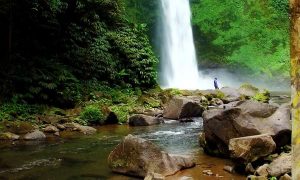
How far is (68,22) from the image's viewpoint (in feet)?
71.3

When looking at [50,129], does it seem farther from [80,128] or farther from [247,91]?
[247,91]

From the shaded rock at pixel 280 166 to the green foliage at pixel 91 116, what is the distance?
10.5 metres

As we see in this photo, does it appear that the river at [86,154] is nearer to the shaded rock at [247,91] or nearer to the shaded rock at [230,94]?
the shaded rock at [230,94]

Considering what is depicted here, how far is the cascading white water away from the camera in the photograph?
39.2 meters

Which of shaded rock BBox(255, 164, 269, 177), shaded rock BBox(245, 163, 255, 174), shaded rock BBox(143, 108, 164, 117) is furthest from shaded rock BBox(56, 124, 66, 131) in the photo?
shaded rock BBox(255, 164, 269, 177)

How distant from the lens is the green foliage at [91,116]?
56.7 feet

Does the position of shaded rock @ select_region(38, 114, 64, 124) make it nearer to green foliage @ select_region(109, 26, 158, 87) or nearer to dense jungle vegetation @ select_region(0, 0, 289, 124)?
dense jungle vegetation @ select_region(0, 0, 289, 124)

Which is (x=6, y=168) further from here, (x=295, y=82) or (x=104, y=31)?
(x=104, y=31)

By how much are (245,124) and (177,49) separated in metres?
30.8

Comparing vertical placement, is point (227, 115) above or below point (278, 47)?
below

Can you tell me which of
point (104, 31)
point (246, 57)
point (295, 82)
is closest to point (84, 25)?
point (104, 31)

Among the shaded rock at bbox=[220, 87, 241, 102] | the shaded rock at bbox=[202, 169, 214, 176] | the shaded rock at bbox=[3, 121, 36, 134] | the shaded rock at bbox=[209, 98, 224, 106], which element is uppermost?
the shaded rock at bbox=[220, 87, 241, 102]

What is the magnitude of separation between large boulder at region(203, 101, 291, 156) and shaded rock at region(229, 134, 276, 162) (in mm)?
850

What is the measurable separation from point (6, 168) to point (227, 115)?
18.7ft
